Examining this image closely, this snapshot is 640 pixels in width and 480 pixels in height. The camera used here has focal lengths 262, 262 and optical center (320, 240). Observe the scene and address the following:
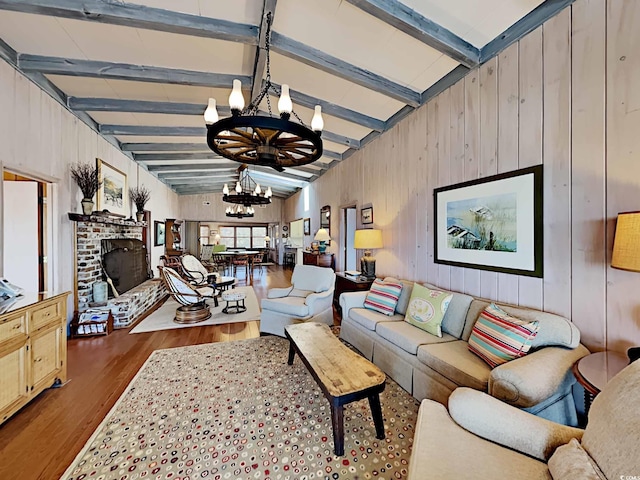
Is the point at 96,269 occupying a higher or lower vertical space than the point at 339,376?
higher

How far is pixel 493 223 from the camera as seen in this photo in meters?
2.45

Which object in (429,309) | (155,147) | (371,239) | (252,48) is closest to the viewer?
(429,309)

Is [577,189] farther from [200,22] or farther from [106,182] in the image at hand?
[106,182]

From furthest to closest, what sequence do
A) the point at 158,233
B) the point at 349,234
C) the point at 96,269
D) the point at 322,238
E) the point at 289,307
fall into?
the point at 158,233
the point at 322,238
the point at 349,234
the point at 96,269
the point at 289,307

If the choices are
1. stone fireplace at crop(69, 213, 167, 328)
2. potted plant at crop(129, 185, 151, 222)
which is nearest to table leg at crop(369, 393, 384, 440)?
stone fireplace at crop(69, 213, 167, 328)

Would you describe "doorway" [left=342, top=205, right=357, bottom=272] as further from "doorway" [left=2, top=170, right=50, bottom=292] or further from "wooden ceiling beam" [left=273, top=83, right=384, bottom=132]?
"doorway" [left=2, top=170, right=50, bottom=292]

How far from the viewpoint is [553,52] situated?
1.99m

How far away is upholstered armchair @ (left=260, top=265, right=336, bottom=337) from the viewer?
11.2 ft

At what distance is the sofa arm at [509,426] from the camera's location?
1.11 m

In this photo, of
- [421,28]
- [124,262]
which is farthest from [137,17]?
[124,262]

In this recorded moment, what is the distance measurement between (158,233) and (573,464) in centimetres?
879

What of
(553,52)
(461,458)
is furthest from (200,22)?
(461,458)

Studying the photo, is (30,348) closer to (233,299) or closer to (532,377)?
(233,299)

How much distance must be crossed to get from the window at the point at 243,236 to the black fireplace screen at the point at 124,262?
674 centimetres
